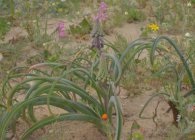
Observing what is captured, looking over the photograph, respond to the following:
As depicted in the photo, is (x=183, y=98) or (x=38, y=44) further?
(x=38, y=44)

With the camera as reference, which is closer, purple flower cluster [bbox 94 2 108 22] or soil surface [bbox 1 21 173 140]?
purple flower cluster [bbox 94 2 108 22]

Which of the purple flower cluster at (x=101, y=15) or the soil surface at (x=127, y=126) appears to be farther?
the soil surface at (x=127, y=126)

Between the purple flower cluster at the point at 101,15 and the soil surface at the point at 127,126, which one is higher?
the purple flower cluster at the point at 101,15

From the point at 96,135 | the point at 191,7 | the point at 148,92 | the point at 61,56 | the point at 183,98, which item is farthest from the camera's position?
the point at 191,7

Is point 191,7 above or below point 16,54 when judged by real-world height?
above

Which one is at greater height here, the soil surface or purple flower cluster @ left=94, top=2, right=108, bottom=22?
purple flower cluster @ left=94, top=2, right=108, bottom=22

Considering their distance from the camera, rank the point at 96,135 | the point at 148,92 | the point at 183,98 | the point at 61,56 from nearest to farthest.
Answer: the point at 183,98
the point at 96,135
the point at 148,92
the point at 61,56

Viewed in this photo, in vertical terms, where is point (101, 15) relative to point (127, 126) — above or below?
above

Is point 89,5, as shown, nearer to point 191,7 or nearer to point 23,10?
point 23,10

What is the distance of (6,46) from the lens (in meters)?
4.45

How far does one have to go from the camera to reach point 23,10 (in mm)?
5156

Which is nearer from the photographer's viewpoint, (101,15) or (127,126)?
(101,15)

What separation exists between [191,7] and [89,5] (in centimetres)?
109

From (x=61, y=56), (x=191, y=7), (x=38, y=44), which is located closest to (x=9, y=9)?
(x=38, y=44)
